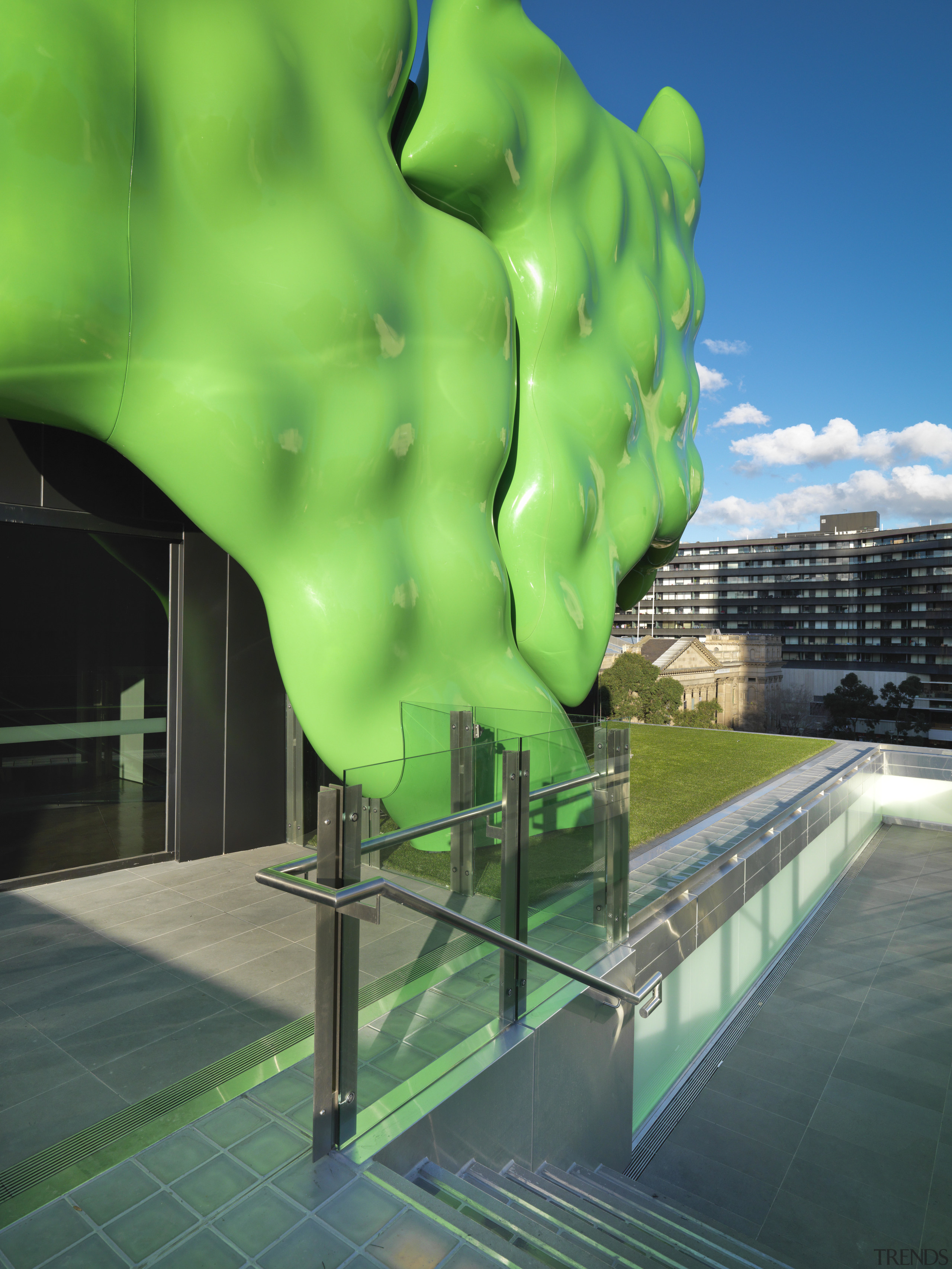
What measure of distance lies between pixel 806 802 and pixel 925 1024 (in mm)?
3227

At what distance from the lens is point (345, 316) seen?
5.18m

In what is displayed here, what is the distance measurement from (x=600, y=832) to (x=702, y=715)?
1692 inches

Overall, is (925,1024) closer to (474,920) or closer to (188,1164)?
(474,920)

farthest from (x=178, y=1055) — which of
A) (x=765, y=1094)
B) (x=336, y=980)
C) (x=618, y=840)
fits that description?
(x=765, y=1094)

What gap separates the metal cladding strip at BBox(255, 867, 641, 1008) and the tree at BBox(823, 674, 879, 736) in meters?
79.0

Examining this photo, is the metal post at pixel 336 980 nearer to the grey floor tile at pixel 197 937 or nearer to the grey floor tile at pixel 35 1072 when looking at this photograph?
the grey floor tile at pixel 35 1072

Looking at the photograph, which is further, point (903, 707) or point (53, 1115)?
point (903, 707)

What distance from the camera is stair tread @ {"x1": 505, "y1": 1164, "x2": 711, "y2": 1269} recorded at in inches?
119

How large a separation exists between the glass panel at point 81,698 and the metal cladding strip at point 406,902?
4.39m

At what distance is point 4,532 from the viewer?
6.16m

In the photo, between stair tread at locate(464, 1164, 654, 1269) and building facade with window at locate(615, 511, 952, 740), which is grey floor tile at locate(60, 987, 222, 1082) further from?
building facade with window at locate(615, 511, 952, 740)

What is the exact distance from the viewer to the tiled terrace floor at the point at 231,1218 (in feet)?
7.12

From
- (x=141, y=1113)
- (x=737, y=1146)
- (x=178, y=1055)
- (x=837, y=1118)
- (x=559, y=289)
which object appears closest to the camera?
(x=141, y=1113)

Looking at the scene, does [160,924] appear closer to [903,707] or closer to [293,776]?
[293,776]
